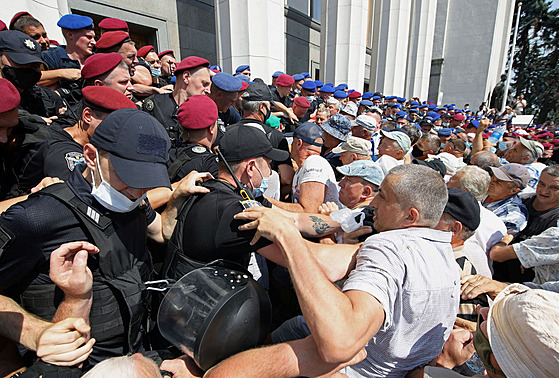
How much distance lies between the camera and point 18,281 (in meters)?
1.45

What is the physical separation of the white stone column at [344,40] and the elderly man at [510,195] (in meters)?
10.2

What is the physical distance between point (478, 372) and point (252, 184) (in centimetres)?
186

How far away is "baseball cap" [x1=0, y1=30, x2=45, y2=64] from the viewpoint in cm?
271

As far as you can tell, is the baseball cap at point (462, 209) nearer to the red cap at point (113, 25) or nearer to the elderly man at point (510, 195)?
the elderly man at point (510, 195)

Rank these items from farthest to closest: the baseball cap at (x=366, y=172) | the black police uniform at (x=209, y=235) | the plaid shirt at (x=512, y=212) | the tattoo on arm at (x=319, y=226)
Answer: the plaid shirt at (x=512, y=212) → the baseball cap at (x=366, y=172) → the tattoo on arm at (x=319, y=226) → the black police uniform at (x=209, y=235)

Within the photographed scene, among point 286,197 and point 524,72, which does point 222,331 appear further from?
point 524,72

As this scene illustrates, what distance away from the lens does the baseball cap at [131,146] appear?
5.09 ft

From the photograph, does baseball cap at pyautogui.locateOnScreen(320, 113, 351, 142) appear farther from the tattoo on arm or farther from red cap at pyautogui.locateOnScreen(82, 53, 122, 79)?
red cap at pyautogui.locateOnScreen(82, 53, 122, 79)

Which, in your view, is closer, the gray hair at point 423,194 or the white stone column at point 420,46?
the gray hair at point 423,194

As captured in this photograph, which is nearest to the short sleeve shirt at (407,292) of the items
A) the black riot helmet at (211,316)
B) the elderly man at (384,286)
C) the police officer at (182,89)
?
the elderly man at (384,286)

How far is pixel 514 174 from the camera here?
377 centimetres

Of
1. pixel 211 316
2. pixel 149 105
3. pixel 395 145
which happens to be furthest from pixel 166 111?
pixel 395 145

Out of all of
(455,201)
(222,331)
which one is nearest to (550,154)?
(455,201)

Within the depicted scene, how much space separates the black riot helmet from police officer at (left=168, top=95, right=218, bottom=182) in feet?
4.43
